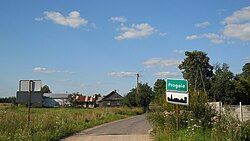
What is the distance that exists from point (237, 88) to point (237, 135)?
6236 cm

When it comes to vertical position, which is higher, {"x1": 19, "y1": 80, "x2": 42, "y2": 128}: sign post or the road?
{"x1": 19, "y1": 80, "x2": 42, "y2": 128}: sign post

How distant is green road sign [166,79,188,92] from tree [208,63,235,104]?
5355 cm

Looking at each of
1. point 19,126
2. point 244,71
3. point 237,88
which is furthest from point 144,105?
point 19,126

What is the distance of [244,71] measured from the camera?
102 m

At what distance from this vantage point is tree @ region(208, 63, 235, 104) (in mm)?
67875

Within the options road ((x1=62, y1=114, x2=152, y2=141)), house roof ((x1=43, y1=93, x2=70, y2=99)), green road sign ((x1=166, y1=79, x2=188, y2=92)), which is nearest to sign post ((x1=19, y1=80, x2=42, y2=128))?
road ((x1=62, y1=114, x2=152, y2=141))

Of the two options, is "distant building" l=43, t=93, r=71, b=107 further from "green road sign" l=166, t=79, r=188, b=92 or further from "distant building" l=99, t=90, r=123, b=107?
"green road sign" l=166, t=79, r=188, b=92

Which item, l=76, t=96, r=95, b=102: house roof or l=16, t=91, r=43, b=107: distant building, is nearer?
l=16, t=91, r=43, b=107: distant building

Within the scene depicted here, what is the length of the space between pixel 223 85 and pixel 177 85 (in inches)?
2185

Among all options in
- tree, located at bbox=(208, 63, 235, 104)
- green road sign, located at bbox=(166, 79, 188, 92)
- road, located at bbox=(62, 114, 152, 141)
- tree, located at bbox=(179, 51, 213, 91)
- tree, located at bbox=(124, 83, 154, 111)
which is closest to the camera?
green road sign, located at bbox=(166, 79, 188, 92)

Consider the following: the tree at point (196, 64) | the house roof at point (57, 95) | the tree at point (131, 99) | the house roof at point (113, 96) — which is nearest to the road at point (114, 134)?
the tree at point (196, 64)

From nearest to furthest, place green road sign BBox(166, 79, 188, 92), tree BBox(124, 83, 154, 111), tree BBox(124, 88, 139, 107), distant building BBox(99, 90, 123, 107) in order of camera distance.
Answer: green road sign BBox(166, 79, 188, 92) → tree BBox(124, 83, 154, 111) → tree BBox(124, 88, 139, 107) → distant building BBox(99, 90, 123, 107)

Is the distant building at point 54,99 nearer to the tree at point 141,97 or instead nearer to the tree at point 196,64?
the tree at point 141,97

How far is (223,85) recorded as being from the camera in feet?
224
